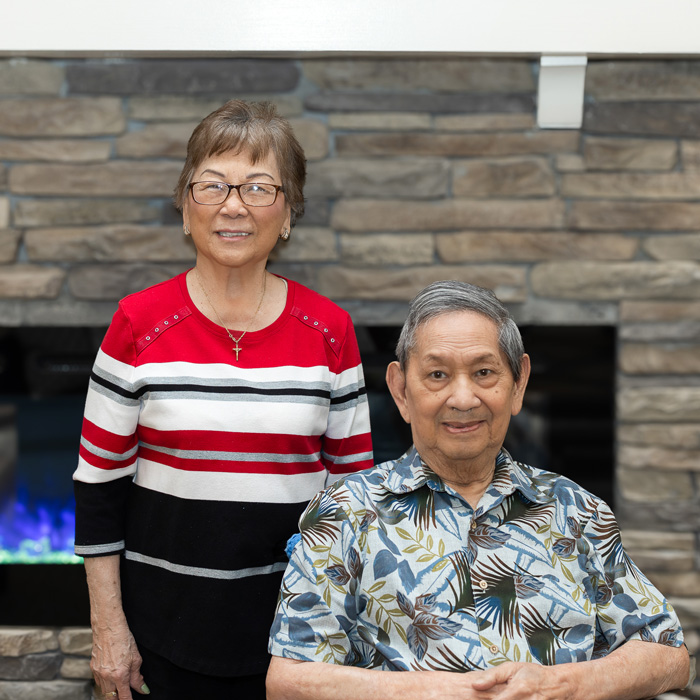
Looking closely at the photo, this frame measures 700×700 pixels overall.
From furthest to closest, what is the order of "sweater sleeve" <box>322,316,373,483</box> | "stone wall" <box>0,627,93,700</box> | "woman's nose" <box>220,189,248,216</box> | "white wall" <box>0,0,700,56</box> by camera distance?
"stone wall" <box>0,627,93,700</box> → "white wall" <box>0,0,700,56</box> → "sweater sleeve" <box>322,316,373,483</box> → "woman's nose" <box>220,189,248,216</box>

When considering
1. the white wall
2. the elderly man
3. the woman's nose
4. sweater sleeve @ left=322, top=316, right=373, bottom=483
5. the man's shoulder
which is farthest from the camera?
the white wall

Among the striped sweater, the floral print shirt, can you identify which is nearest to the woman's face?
the striped sweater

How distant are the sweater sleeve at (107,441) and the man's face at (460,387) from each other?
1.67 feet

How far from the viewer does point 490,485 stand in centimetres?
124

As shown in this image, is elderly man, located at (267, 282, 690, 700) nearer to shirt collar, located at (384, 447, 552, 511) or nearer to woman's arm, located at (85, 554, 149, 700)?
shirt collar, located at (384, 447, 552, 511)

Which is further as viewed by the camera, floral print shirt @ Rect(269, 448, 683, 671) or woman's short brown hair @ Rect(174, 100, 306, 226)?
woman's short brown hair @ Rect(174, 100, 306, 226)

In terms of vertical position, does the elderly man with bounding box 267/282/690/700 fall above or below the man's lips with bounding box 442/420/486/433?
below

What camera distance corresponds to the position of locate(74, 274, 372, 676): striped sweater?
1356mm

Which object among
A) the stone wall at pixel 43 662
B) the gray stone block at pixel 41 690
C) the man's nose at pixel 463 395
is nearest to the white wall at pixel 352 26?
the man's nose at pixel 463 395

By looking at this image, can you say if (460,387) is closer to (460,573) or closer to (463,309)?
(463,309)

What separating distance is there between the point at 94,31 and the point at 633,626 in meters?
1.80

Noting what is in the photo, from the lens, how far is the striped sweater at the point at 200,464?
1356 mm

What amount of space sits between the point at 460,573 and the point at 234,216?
0.70 meters

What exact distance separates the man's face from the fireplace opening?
99 cm
